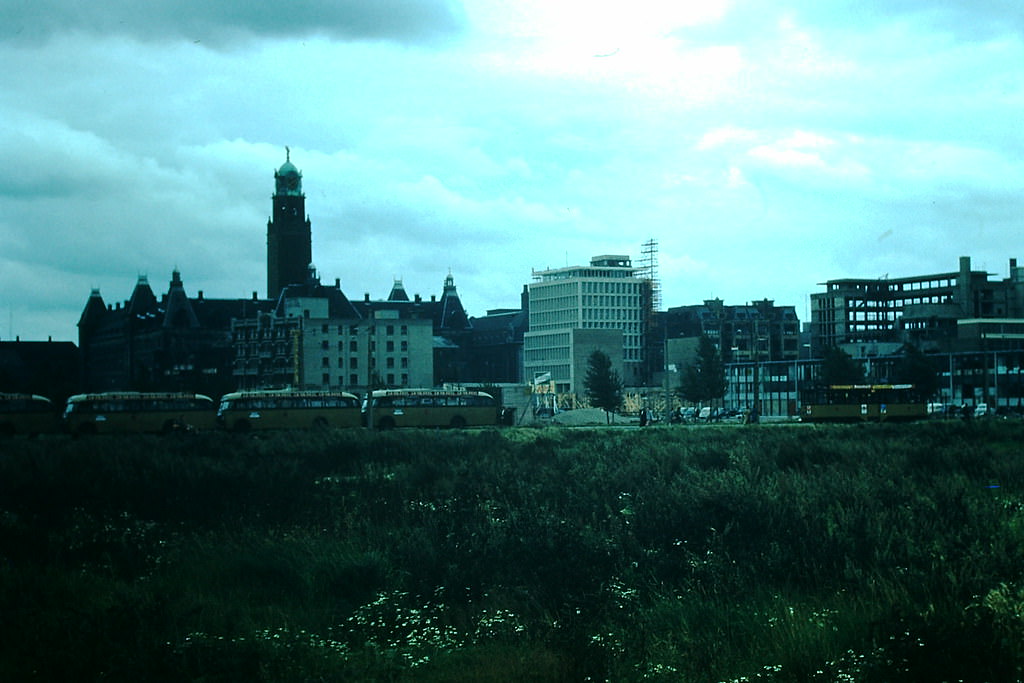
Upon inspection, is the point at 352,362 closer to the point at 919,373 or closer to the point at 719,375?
the point at 719,375

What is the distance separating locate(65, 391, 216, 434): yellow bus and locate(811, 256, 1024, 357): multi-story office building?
11024 centimetres

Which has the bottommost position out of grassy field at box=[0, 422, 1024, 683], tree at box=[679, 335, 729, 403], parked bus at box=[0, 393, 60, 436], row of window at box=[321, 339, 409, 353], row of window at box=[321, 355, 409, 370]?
grassy field at box=[0, 422, 1024, 683]

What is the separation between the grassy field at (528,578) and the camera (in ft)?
47.9

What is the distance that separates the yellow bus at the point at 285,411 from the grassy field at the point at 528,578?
156 ft

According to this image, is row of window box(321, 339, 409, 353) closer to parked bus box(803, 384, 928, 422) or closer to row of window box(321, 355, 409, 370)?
row of window box(321, 355, 409, 370)

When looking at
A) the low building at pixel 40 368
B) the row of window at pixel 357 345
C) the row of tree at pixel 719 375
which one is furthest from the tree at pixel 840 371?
the low building at pixel 40 368

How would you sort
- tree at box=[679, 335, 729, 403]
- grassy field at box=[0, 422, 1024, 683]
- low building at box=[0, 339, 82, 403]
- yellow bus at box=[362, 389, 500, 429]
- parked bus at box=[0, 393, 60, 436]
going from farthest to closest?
tree at box=[679, 335, 729, 403], low building at box=[0, 339, 82, 403], yellow bus at box=[362, 389, 500, 429], parked bus at box=[0, 393, 60, 436], grassy field at box=[0, 422, 1024, 683]

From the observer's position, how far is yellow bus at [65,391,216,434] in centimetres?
7344

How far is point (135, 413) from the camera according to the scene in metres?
74.9

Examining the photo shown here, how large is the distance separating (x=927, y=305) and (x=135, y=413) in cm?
13445

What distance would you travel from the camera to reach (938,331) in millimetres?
168375

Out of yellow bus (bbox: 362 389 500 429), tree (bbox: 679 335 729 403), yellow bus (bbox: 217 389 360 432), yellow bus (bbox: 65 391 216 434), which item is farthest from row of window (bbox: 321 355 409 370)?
yellow bus (bbox: 65 391 216 434)

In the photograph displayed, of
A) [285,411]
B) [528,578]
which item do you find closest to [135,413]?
[285,411]

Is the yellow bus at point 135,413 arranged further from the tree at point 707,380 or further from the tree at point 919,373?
the tree at point 707,380
